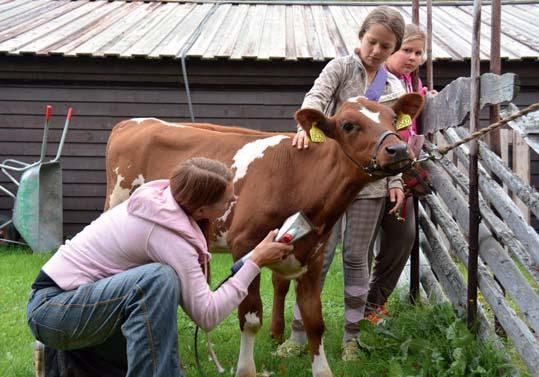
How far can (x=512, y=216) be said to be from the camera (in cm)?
347

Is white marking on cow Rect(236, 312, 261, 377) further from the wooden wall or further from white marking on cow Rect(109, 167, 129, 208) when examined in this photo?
the wooden wall

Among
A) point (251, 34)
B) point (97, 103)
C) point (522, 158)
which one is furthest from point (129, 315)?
point (251, 34)

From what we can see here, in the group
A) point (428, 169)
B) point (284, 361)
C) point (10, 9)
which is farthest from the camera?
point (10, 9)

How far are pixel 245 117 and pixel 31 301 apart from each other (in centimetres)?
784

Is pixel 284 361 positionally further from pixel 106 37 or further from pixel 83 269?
pixel 106 37

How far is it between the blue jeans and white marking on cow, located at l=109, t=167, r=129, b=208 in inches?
91.3

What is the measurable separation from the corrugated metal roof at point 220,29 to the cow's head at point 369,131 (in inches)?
244

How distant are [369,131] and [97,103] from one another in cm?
801

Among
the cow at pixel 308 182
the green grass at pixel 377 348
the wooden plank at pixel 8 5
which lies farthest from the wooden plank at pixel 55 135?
the cow at pixel 308 182

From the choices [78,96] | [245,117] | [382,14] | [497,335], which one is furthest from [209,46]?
[497,335]

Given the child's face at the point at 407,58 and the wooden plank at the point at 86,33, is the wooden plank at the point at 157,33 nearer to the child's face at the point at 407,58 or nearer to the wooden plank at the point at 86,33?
the wooden plank at the point at 86,33

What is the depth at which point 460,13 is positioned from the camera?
552 inches

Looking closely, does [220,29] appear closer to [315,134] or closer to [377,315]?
[377,315]

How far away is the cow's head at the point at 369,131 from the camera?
3391 mm
